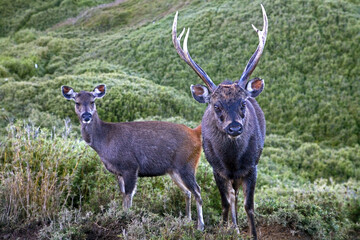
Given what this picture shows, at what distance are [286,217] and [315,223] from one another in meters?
0.47

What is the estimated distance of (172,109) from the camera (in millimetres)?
20219

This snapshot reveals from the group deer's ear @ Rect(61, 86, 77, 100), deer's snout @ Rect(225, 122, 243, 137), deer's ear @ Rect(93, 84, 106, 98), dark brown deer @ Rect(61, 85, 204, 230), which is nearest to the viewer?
deer's snout @ Rect(225, 122, 243, 137)

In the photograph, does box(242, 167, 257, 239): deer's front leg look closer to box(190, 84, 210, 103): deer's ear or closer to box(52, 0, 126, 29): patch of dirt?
box(190, 84, 210, 103): deer's ear

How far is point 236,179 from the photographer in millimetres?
5758

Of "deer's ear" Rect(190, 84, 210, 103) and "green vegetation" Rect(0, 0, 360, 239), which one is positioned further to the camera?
"green vegetation" Rect(0, 0, 360, 239)

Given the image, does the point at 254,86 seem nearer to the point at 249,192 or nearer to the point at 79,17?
the point at 249,192

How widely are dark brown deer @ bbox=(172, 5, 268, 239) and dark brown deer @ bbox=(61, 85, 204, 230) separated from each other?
Answer: 1.14 metres

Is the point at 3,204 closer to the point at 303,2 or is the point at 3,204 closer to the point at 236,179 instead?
the point at 236,179

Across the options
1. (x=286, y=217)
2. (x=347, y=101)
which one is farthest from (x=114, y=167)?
(x=347, y=101)

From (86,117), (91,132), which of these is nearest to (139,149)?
(91,132)

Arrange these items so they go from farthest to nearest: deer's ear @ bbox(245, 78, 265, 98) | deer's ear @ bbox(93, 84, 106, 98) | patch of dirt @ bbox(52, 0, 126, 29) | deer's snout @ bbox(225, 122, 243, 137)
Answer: patch of dirt @ bbox(52, 0, 126, 29), deer's ear @ bbox(93, 84, 106, 98), deer's ear @ bbox(245, 78, 265, 98), deer's snout @ bbox(225, 122, 243, 137)

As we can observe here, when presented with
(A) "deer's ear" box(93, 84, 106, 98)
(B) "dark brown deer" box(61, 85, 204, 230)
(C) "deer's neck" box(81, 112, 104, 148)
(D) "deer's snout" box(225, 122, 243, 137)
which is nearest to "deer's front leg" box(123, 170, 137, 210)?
(B) "dark brown deer" box(61, 85, 204, 230)

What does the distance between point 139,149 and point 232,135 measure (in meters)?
2.58

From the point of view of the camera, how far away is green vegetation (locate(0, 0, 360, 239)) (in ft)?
20.1
